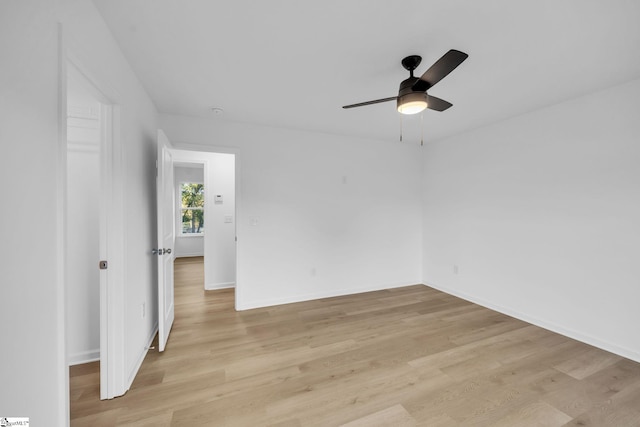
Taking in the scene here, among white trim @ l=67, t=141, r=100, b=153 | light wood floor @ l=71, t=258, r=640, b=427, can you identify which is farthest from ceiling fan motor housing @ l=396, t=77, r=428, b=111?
white trim @ l=67, t=141, r=100, b=153

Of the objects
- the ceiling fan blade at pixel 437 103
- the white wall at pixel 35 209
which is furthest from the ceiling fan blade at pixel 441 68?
the white wall at pixel 35 209

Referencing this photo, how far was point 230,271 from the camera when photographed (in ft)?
14.5

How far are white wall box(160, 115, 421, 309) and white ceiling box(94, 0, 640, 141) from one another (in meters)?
0.76

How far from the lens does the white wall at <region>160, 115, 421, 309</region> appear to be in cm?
339

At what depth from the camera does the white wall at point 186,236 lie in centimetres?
706

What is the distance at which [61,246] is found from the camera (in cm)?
105

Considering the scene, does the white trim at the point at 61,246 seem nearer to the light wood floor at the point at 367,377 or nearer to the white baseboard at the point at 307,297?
the light wood floor at the point at 367,377

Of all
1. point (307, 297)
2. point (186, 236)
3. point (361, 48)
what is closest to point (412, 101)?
point (361, 48)

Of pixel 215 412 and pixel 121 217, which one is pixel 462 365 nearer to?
pixel 215 412

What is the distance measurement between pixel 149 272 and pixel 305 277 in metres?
1.96

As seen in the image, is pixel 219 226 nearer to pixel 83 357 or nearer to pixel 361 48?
pixel 83 357

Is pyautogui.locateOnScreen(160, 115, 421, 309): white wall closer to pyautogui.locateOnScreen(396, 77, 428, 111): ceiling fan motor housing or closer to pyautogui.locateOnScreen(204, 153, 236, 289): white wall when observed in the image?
pyautogui.locateOnScreen(204, 153, 236, 289): white wall

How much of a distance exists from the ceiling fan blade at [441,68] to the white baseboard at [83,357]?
137 inches

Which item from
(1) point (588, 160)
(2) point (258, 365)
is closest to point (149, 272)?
(2) point (258, 365)
